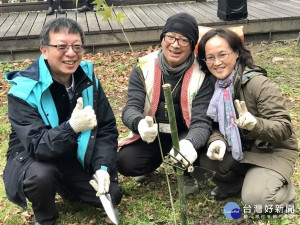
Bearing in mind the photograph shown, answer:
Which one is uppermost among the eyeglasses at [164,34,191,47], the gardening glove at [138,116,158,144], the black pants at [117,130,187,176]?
the eyeglasses at [164,34,191,47]

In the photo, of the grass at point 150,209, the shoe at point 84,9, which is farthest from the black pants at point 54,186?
the shoe at point 84,9

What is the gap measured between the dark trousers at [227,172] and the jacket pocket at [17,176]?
126 centimetres

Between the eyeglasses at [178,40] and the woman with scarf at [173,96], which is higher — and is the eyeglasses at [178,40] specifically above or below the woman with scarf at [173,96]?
above

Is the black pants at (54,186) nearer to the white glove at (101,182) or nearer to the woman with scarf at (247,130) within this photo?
the white glove at (101,182)

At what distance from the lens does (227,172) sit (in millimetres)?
2859

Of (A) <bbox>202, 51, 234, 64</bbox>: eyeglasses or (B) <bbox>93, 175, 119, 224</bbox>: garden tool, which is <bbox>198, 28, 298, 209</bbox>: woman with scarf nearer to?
(A) <bbox>202, 51, 234, 64</bbox>: eyeglasses

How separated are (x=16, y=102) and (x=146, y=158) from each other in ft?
3.67

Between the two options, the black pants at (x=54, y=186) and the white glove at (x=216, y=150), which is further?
the white glove at (x=216, y=150)

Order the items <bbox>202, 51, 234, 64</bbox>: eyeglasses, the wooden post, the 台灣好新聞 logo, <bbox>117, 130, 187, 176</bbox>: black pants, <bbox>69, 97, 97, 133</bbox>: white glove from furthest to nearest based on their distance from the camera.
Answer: <bbox>117, 130, 187, 176</bbox>: black pants → the 台灣好新聞 logo → <bbox>202, 51, 234, 64</bbox>: eyeglasses → <bbox>69, 97, 97, 133</bbox>: white glove → the wooden post

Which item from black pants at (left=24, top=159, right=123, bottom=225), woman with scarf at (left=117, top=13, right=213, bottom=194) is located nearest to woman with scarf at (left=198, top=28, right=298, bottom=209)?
woman with scarf at (left=117, top=13, right=213, bottom=194)

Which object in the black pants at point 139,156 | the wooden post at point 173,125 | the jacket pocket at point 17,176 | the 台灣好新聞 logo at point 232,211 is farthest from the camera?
the black pants at point 139,156

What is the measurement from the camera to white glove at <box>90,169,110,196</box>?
8.31 feet

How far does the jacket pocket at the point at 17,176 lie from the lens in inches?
102

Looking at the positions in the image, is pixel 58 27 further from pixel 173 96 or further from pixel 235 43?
pixel 235 43
